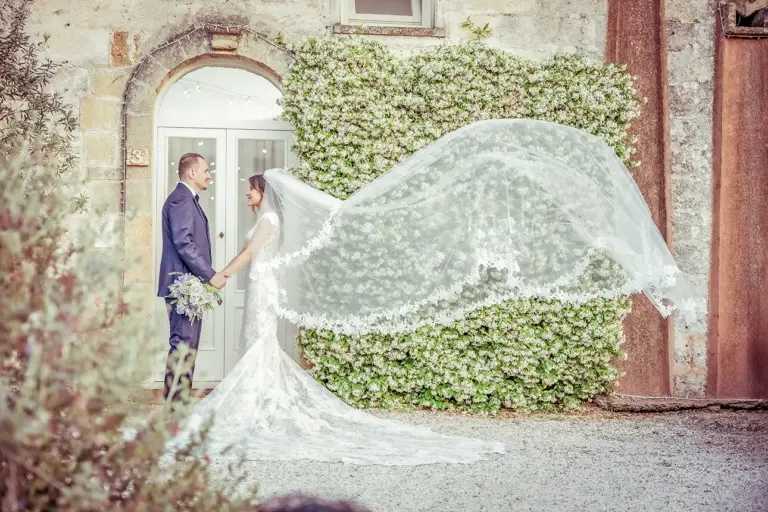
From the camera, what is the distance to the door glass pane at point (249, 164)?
321 inches

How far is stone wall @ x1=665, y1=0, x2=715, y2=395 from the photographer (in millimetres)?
8164

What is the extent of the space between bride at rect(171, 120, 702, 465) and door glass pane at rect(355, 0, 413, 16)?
8.91 ft

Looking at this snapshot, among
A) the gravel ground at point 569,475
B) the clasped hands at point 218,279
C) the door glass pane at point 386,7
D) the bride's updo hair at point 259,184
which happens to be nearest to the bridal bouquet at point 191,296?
the clasped hands at point 218,279

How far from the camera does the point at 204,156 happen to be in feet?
26.6

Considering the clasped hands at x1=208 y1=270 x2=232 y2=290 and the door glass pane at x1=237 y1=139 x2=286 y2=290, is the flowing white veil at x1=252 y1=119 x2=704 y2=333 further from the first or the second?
the door glass pane at x1=237 y1=139 x2=286 y2=290

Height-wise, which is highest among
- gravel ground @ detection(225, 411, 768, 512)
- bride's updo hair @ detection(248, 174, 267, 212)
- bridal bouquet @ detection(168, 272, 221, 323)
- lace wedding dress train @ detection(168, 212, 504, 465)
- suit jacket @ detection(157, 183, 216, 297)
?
bride's updo hair @ detection(248, 174, 267, 212)

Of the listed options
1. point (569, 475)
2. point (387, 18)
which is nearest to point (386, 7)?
point (387, 18)

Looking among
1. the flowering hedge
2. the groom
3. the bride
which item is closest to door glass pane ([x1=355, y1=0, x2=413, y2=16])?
the flowering hedge

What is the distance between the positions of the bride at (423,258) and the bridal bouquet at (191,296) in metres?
0.23

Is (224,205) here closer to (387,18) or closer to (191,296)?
(191,296)

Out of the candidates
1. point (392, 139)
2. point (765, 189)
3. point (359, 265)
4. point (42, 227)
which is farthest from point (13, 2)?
point (765, 189)

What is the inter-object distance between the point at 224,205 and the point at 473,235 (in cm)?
337

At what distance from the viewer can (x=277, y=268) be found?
609 cm

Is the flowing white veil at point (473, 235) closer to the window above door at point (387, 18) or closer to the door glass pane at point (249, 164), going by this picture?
the door glass pane at point (249, 164)
